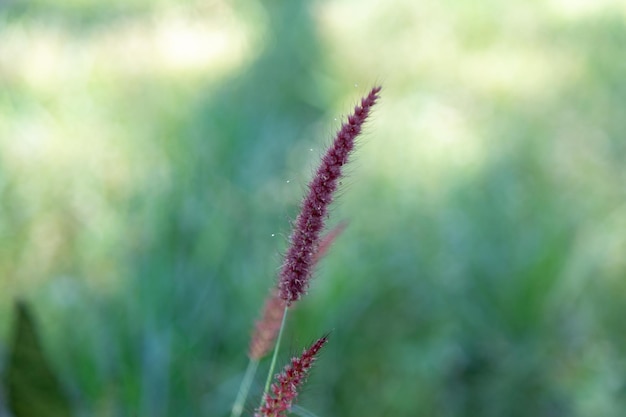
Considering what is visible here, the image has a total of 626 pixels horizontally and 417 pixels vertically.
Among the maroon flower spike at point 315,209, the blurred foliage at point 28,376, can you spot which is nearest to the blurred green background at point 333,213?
the blurred foliage at point 28,376

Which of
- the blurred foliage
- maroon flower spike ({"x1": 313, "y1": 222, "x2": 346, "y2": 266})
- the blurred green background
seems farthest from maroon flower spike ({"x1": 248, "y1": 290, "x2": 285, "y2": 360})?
the blurred foliage

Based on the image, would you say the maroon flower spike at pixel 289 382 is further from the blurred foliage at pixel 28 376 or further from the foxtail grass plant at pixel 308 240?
the blurred foliage at pixel 28 376

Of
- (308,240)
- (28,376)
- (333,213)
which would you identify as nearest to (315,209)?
(308,240)

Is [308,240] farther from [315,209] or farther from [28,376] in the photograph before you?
[28,376]

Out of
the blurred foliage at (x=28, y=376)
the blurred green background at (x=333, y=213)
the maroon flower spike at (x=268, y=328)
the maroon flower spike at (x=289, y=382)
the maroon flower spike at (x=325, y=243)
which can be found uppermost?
the blurred green background at (x=333, y=213)

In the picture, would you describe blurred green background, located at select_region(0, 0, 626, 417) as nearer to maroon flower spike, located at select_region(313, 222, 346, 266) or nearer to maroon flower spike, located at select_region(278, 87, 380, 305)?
maroon flower spike, located at select_region(313, 222, 346, 266)

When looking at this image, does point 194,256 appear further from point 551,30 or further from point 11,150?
point 551,30

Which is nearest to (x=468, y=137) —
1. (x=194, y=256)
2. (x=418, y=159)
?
(x=418, y=159)
